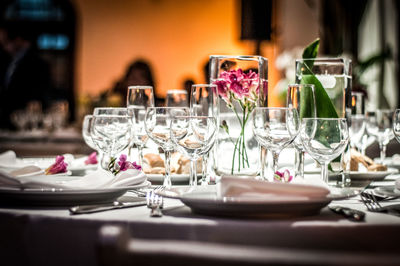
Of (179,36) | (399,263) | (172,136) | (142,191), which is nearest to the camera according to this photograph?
(399,263)

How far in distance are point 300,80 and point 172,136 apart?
488mm

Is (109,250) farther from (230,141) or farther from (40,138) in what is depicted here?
(40,138)

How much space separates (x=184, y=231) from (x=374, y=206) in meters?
0.39

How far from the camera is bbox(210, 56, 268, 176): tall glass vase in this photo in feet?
4.29

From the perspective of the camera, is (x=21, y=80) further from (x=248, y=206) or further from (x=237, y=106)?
(x=248, y=206)

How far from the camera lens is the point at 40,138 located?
427 cm

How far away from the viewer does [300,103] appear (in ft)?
4.17

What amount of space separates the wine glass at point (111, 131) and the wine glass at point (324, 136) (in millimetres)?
396

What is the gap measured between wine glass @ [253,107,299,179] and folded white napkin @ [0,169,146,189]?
0.25 meters

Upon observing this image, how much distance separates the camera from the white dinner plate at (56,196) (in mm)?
962

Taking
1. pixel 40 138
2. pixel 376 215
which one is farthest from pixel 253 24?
pixel 376 215

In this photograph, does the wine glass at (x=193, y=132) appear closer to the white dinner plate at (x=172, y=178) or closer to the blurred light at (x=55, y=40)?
the white dinner plate at (x=172, y=178)

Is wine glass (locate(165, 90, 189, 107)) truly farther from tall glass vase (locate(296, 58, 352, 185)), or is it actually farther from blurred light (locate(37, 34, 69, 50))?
blurred light (locate(37, 34, 69, 50))

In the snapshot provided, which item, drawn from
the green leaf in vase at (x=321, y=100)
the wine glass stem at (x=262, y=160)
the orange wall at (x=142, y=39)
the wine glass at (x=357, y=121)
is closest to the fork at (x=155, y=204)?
the wine glass stem at (x=262, y=160)
